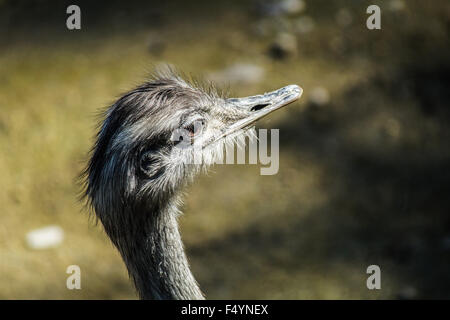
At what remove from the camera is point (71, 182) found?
4074 millimetres

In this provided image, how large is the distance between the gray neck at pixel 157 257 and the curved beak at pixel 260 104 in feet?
1.35

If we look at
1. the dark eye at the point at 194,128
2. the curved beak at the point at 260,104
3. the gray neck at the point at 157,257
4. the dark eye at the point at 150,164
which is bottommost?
the gray neck at the point at 157,257

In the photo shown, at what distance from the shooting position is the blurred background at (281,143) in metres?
3.55

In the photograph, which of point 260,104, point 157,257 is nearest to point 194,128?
point 260,104

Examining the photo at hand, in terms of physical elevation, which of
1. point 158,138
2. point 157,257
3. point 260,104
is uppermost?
point 260,104

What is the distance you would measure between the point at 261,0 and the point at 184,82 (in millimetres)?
2564

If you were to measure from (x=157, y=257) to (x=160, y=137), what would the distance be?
393 mm

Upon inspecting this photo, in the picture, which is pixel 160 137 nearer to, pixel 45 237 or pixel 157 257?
pixel 157 257

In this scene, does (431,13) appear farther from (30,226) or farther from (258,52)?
(30,226)

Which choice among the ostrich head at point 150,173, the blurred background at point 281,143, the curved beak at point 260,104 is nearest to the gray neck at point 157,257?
the ostrich head at point 150,173

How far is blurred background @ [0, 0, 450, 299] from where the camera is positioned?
355 centimetres

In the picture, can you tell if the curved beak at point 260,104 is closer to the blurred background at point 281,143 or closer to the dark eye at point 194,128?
the dark eye at point 194,128

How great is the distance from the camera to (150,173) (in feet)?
7.54

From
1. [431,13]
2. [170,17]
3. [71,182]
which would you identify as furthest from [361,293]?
[170,17]
